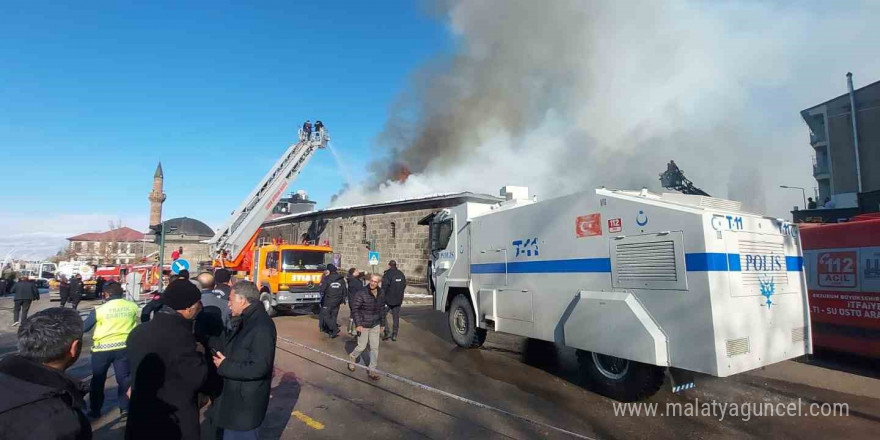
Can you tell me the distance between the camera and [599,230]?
5949 mm

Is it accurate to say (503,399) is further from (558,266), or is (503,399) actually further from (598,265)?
(598,265)

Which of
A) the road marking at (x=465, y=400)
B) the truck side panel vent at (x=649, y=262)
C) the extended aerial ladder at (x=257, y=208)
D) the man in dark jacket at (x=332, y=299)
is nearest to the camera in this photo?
the road marking at (x=465, y=400)

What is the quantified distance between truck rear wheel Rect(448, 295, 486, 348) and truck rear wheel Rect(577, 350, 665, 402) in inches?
101

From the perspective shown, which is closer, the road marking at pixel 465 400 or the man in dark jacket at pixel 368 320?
the road marking at pixel 465 400

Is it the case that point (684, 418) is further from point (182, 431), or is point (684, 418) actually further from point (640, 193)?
point (182, 431)

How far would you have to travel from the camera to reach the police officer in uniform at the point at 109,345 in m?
4.85

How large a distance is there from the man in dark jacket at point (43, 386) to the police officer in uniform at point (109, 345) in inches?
134

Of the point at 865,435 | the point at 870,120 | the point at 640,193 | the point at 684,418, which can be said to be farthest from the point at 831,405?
the point at 870,120

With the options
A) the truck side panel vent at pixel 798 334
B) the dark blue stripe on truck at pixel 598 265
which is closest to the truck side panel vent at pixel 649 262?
the dark blue stripe on truck at pixel 598 265

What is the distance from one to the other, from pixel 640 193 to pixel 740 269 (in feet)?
5.00

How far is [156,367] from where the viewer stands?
8.36 ft

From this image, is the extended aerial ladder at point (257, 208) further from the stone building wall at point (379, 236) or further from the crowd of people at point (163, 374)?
the crowd of people at point (163, 374)

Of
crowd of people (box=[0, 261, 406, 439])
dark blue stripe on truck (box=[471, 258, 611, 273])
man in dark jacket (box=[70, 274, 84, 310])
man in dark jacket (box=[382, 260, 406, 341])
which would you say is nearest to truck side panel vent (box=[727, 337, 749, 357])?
dark blue stripe on truck (box=[471, 258, 611, 273])

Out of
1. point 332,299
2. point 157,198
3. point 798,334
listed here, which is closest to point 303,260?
point 332,299
